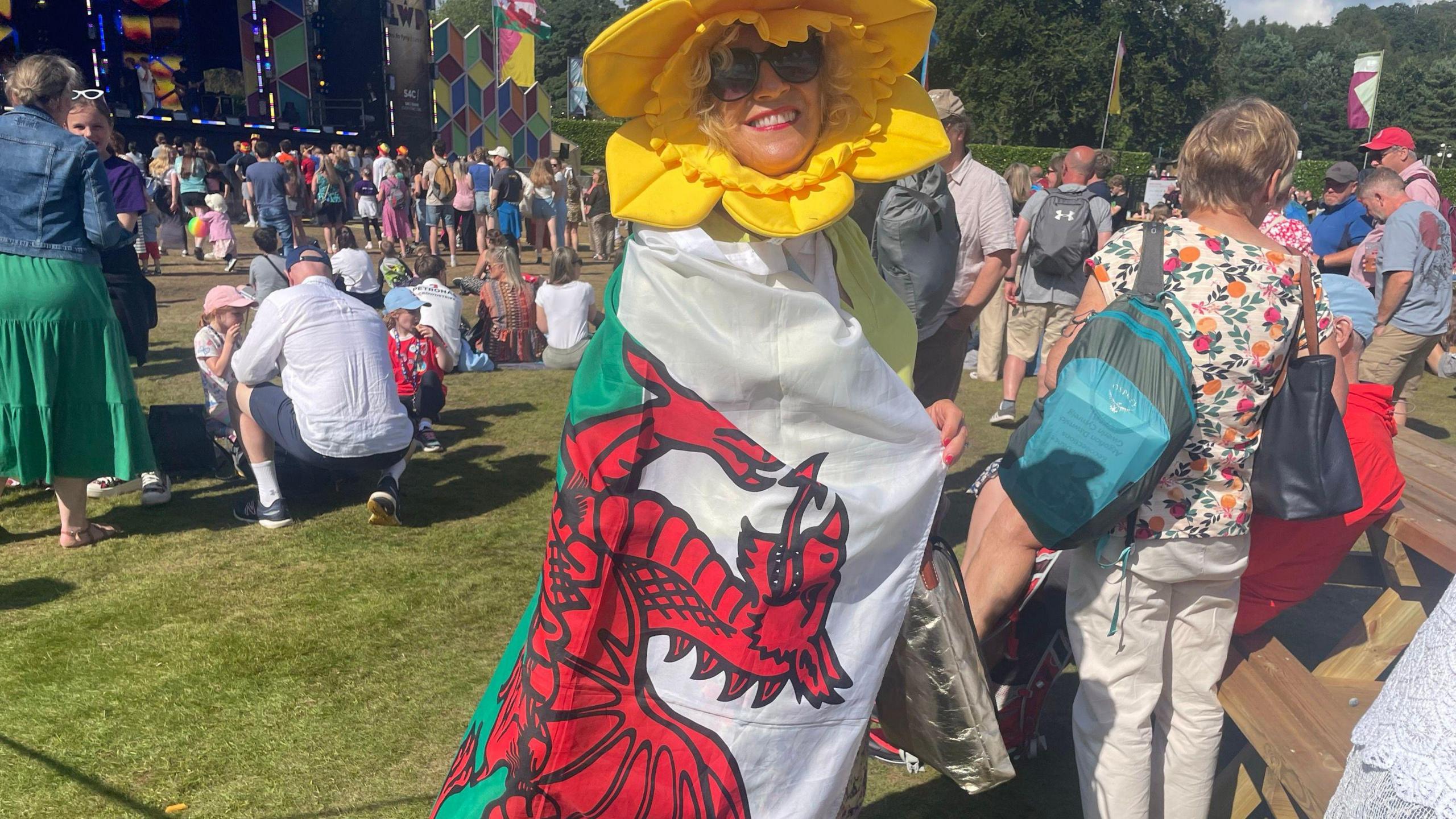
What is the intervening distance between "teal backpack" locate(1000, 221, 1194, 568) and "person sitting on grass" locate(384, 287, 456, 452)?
14.5 ft

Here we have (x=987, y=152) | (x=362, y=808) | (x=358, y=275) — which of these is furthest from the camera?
(x=987, y=152)

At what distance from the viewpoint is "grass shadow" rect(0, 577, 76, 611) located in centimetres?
399

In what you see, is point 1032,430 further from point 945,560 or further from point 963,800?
point 963,800

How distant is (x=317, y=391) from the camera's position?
458 cm

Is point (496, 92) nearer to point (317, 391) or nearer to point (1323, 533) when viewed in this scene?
point (317, 391)

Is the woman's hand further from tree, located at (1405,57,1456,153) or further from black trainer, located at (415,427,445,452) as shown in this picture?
tree, located at (1405,57,1456,153)

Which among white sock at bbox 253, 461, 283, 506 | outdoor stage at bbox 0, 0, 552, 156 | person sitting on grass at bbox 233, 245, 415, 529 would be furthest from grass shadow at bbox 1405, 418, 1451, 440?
outdoor stage at bbox 0, 0, 552, 156

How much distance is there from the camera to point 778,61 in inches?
70.5

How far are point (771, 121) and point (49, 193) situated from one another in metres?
3.52

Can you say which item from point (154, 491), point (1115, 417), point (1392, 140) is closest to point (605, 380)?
point (1115, 417)

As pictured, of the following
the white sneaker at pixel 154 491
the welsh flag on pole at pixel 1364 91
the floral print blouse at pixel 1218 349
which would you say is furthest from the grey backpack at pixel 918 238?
the welsh flag on pole at pixel 1364 91

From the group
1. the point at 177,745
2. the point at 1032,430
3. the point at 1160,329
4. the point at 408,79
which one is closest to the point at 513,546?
the point at 177,745

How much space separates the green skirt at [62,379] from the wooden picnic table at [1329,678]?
4336 mm

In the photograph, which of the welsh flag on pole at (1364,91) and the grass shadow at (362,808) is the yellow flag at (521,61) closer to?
the welsh flag on pole at (1364,91)
